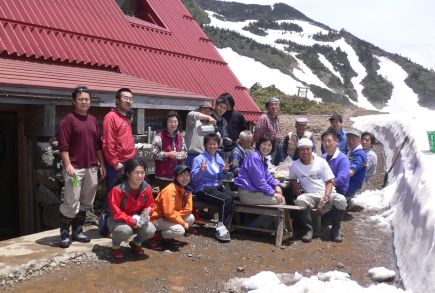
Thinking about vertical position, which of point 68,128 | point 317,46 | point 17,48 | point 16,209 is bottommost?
point 16,209

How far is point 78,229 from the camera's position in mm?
5633

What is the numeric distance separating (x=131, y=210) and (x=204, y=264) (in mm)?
1020

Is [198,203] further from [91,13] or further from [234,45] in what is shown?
[234,45]

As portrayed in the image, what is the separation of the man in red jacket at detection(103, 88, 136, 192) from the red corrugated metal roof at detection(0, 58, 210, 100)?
1.25 m

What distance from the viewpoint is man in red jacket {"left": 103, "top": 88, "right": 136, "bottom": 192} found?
5.64 metres

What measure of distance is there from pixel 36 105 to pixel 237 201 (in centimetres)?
317

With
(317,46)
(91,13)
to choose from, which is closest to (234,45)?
(317,46)

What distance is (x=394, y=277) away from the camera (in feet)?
16.6

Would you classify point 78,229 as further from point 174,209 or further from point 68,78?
point 68,78

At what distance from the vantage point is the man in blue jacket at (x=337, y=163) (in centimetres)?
691

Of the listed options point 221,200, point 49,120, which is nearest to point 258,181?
point 221,200

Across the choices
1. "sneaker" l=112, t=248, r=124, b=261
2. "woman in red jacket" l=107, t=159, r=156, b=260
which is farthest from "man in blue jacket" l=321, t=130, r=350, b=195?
"sneaker" l=112, t=248, r=124, b=261

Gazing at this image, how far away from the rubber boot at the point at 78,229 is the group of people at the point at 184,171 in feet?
0.04

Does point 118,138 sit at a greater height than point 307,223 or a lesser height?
greater
